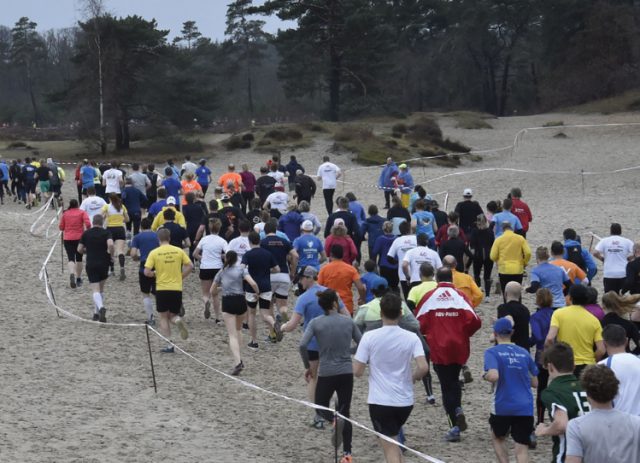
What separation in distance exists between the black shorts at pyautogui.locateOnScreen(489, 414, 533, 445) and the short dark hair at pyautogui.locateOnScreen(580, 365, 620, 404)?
268 centimetres

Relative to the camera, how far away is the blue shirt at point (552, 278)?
1212 centimetres

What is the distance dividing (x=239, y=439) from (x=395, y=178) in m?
15.8

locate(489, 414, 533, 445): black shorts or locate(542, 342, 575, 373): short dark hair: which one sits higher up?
locate(542, 342, 575, 373): short dark hair

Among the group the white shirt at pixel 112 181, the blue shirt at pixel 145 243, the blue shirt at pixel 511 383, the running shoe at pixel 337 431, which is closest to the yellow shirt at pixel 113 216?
the blue shirt at pixel 145 243

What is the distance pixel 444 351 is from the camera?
9844 mm

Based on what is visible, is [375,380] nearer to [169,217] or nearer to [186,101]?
[169,217]

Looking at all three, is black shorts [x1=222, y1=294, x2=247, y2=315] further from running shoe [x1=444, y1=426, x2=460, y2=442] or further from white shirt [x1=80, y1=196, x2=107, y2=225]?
white shirt [x1=80, y1=196, x2=107, y2=225]

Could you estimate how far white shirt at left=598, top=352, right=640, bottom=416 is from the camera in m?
7.25

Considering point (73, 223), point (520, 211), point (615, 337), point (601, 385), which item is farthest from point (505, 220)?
point (601, 385)

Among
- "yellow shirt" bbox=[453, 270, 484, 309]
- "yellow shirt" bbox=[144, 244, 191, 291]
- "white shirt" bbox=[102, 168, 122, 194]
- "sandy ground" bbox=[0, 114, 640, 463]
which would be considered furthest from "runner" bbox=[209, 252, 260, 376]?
"white shirt" bbox=[102, 168, 122, 194]

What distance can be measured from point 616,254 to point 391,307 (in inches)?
291

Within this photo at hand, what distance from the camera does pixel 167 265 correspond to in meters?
13.8

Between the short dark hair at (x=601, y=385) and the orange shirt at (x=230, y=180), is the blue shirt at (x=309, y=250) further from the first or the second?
the short dark hair at (x=601, y=385)

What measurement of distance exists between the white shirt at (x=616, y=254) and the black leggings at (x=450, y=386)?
5.48m
